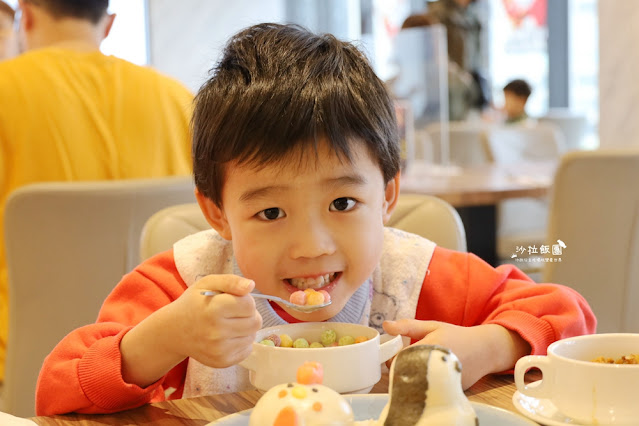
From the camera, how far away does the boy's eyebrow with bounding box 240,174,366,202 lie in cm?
105

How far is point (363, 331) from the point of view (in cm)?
92

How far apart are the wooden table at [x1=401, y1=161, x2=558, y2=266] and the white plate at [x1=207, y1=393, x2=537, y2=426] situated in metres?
1.90

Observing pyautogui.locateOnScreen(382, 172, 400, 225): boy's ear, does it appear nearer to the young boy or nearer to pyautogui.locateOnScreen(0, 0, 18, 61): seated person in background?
the young boy

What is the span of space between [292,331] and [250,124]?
28 centimetres

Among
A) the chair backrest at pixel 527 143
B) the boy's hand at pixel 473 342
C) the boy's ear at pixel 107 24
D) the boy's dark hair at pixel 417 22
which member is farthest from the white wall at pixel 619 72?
the boy's hand at pixel 473 342

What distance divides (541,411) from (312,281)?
0.37 meters

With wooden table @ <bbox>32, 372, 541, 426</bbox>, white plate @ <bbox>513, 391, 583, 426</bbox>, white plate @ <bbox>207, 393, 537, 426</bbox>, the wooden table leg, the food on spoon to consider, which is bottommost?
the wooden table leg

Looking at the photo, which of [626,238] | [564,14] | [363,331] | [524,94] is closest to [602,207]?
[626,238]

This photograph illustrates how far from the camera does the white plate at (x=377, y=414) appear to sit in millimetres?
743

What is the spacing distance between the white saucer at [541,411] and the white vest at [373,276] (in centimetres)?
46

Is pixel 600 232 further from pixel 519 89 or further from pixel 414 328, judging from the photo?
pixel 519 89

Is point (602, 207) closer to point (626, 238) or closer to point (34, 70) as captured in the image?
point (626, 238)

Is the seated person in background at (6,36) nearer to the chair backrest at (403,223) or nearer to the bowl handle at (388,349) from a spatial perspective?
the chair backrest at (403,223)

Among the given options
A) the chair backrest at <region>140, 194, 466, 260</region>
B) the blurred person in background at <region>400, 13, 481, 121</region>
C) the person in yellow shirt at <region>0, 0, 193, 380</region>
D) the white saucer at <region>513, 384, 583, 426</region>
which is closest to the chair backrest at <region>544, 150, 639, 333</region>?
the chair backrest at <region>140, 194, 466, 260</region>
